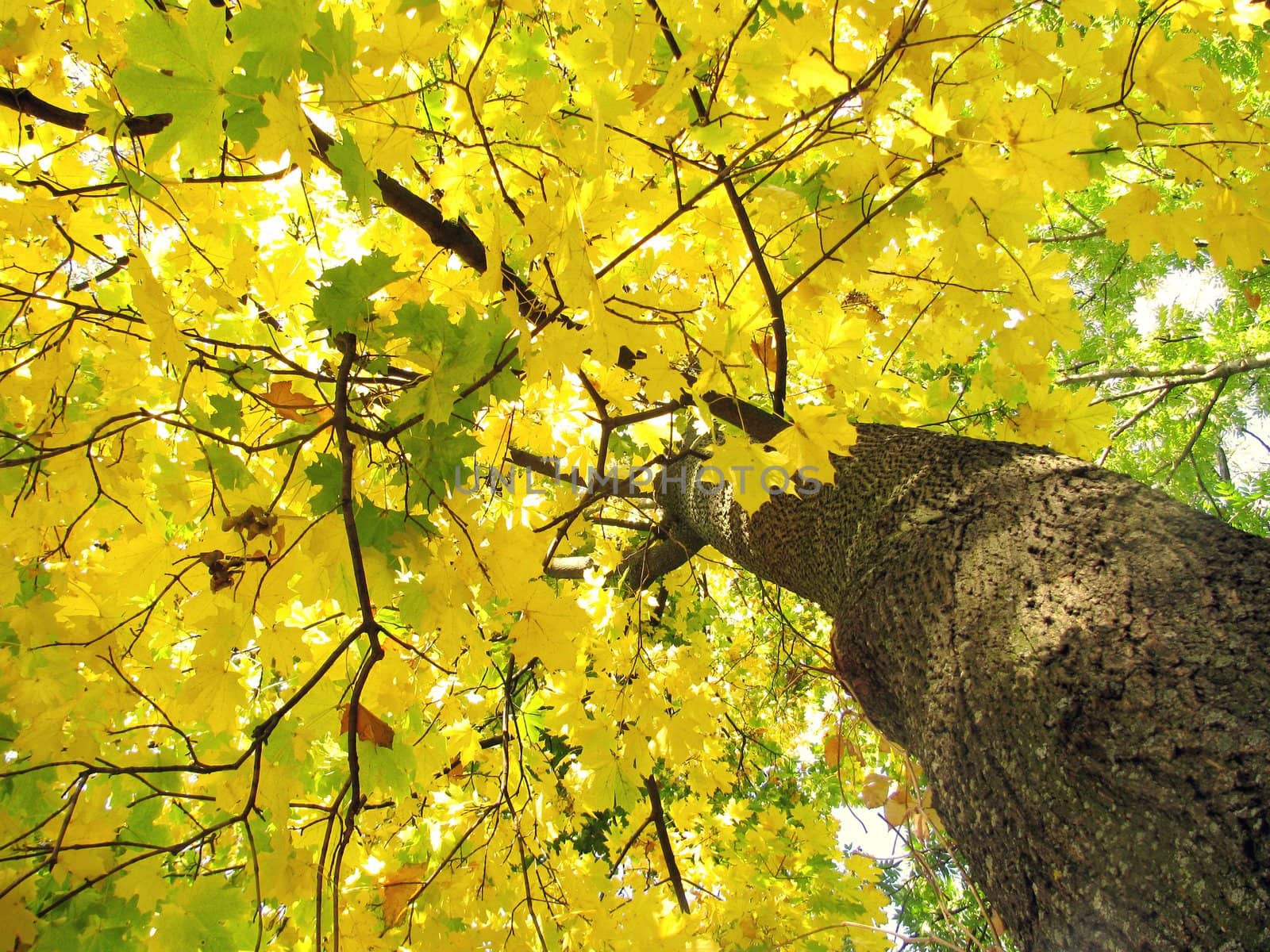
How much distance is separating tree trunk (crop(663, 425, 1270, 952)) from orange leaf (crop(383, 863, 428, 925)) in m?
1.64

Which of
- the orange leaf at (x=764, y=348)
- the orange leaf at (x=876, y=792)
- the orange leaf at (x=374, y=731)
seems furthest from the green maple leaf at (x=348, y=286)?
the orange leaf at (x=876, y=792)

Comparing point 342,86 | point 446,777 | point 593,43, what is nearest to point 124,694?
point 446,777

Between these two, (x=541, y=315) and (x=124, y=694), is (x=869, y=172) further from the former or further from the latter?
(x=124, y=694)

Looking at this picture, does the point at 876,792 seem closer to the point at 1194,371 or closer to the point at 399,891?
the point at 399,891

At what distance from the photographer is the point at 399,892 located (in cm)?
215

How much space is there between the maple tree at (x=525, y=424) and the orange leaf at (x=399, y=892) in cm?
1

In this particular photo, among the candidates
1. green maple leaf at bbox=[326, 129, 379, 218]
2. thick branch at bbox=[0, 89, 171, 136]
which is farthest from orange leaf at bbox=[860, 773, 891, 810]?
thick branch at bbox=[0, 89, 171, 136]

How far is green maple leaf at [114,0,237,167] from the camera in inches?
38.6

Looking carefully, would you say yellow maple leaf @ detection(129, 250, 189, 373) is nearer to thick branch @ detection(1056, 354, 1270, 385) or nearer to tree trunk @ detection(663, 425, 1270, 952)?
tree trunk @ detection(663, 425, 1270, 952)

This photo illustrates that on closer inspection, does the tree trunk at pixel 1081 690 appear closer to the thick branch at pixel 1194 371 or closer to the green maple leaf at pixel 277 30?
the green maple leaf at pixel 277 30

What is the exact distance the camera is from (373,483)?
169 centimetres

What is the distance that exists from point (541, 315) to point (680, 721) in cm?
148

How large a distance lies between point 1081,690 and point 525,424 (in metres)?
1.64

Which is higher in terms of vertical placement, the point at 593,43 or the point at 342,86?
the point at 593,43
